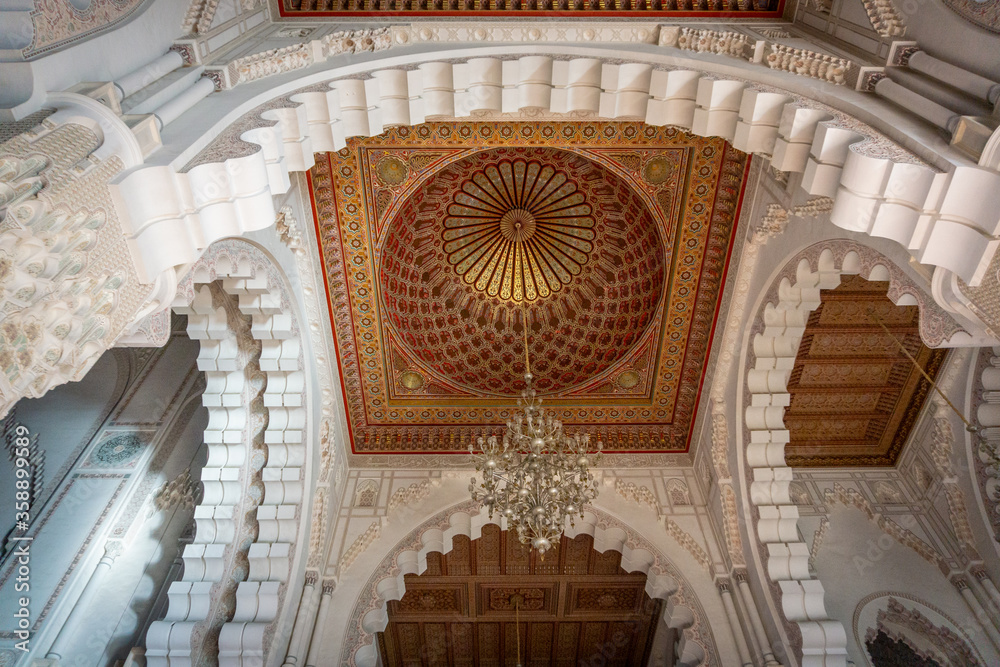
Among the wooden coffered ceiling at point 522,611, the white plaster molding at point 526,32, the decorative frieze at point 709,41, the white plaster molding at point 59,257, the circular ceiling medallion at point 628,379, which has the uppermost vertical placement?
the white plaster molding at point 526,32

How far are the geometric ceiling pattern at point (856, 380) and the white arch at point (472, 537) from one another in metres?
2.14

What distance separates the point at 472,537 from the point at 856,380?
13.9ft

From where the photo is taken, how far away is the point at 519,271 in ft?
22.8

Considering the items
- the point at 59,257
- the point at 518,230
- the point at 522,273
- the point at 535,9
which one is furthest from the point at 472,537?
the point at 59,257

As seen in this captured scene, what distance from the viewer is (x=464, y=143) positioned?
5496 mm

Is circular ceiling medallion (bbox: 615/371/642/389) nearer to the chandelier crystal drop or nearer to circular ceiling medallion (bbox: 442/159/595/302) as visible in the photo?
circular ceiling medallion (bbox: 442/159/595/302)

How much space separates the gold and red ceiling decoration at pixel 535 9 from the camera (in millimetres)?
4480

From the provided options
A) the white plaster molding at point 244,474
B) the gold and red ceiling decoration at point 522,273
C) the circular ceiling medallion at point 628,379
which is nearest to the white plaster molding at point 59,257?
the white plaster molding at point 244,474

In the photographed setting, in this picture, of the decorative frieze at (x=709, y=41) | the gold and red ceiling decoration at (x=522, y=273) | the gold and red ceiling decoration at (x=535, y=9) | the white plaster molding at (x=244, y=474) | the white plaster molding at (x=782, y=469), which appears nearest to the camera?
the decorative frieze at (x=709, y=41)

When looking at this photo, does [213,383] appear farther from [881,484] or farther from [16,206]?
[881,484]

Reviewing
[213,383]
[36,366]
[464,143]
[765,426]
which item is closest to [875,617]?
[765,426]

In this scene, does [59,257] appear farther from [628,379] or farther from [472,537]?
[628,379]

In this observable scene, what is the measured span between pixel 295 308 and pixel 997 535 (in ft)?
20.4

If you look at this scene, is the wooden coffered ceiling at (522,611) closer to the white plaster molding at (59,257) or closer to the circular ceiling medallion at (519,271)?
the circular ceiling medallion at (519,271)
